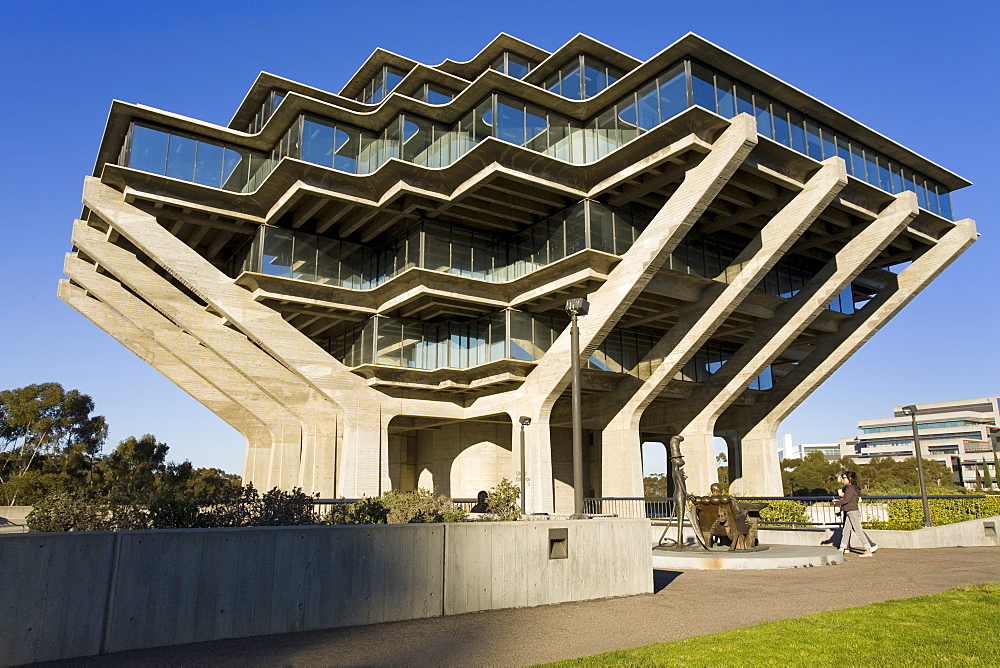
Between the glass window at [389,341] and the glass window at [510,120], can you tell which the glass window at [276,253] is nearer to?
the glass window at [389,341]

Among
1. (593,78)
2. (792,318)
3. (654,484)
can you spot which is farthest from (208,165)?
(654,484)

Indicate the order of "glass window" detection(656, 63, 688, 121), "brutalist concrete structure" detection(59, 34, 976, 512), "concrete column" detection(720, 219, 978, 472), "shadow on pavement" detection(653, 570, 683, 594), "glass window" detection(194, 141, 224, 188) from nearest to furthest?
"shadow on pavement" detection(653, 570, 683, 594) < "glass window" detection(656, 63, 688, 121) < "brutalist concrete structure" detection(59, 34, 976, 512) < "glass window" detection(194, 141, 224, 188) < "concrete column" detection(720, 219, 978, 472)

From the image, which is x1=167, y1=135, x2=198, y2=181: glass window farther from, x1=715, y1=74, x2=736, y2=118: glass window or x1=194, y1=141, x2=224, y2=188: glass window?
x1=715, y1=74, x2=736, y2=118: glass window

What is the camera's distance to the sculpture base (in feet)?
50.3

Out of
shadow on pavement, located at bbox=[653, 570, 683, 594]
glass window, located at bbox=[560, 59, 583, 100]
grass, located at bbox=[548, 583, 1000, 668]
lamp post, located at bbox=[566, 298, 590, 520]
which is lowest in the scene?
shadow on pavement, located at bbox=[653, 570, 683, 594]

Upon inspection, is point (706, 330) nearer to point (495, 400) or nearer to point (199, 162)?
point (495, 400)

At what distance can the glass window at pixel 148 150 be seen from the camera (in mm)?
30562

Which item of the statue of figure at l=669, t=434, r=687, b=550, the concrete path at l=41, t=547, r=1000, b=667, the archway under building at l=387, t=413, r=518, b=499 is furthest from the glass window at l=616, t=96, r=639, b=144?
the concrete path at l=41, t=547, r=1000, b=667

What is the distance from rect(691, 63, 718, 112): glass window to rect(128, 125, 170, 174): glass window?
2217 centimetres

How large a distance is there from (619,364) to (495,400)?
19.4 ft

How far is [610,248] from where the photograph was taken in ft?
93.3

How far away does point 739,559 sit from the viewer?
50.4ft

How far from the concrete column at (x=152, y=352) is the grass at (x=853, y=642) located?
1362 inches

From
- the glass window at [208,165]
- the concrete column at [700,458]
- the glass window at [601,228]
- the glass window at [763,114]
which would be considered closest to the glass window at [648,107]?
the glass window at [601,228]
